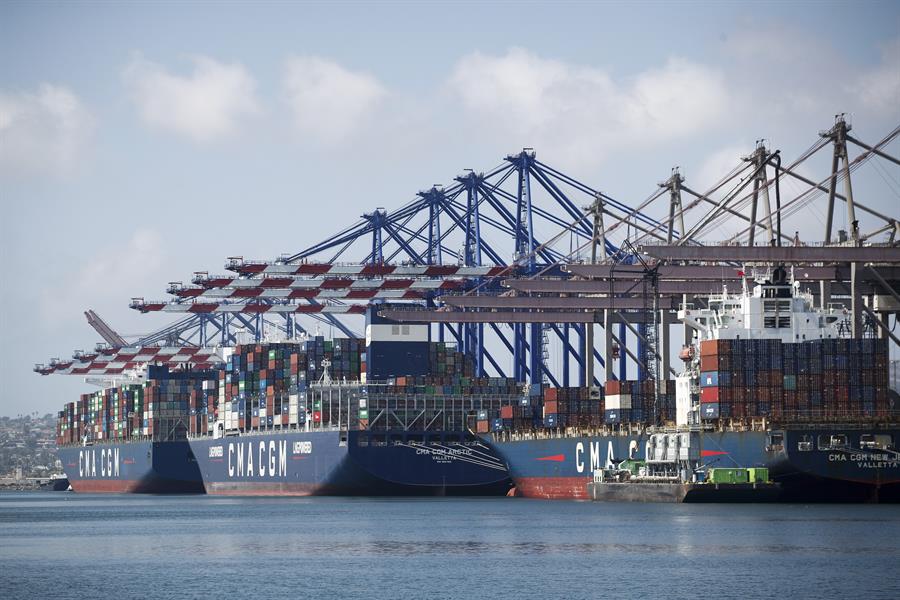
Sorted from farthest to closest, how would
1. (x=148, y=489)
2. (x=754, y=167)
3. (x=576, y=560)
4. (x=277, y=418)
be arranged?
1. (x=148, y=489)
2. (x=277, y=418)
3. (x=754, y=167)
4. (x=576, y=560)

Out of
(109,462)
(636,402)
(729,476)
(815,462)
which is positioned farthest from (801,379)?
(109,462)

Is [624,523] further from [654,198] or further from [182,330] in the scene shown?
[182,330]

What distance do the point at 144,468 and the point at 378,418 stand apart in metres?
41.7

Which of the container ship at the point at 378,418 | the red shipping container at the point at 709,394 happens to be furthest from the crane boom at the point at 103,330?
the red shipping container at the point at 709,394

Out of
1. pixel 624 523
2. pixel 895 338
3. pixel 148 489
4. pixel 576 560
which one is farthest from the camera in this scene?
pixel 148 489

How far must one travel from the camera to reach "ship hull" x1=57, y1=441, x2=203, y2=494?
137250mm

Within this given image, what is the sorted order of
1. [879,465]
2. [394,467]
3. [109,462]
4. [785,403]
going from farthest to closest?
[109,462], [394,467], [785,403], [879,465]

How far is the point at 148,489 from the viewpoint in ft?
466

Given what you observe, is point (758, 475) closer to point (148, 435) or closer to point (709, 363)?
point (709, 363)

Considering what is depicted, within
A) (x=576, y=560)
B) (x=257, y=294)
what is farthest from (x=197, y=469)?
(x=576, y=560)

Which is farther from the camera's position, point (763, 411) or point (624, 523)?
point (763, 411)

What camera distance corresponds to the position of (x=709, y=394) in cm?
7550

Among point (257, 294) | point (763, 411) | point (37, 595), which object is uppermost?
point (257, 294)

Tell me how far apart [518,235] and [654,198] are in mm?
16073
